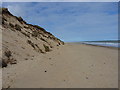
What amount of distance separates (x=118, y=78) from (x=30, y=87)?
11.0ft

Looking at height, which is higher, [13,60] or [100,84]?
[13,60]

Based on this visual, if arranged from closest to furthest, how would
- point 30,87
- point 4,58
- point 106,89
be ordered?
point 106,89
point 30,87
point 4,58

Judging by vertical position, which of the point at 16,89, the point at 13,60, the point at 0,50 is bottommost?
the point at 16,89

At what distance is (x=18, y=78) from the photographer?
4.96 m

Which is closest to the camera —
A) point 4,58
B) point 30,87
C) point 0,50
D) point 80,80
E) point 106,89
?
point 106,89

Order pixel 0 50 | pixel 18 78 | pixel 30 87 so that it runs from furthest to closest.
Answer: pixel 0 50, pixel 18 78, pixel 30 87

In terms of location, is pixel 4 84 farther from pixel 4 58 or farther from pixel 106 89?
pixel 106 89

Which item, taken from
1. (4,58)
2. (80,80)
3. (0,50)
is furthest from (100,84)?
(0,50)

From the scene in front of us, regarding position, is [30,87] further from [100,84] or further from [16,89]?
[100,84]

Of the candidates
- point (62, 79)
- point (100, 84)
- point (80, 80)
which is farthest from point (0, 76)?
point (100, 84)

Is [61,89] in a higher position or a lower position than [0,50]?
lower

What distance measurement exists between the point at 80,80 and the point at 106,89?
1016 mm

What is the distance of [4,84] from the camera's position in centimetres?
434

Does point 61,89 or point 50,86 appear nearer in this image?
point 61,89
